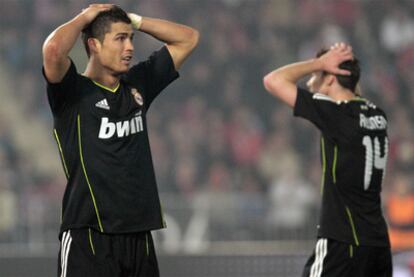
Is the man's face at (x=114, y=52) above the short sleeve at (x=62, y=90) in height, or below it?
above

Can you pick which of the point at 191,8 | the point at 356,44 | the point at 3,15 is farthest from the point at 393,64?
the point at 3,15

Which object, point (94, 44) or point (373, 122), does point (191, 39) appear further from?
point (373, 122)

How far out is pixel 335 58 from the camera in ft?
22.2

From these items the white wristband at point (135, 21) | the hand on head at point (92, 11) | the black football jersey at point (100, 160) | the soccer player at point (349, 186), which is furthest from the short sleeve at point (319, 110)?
the hand on head at point (92, 11)

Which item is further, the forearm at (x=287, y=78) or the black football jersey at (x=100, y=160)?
the forearm at (x=287, y=78)

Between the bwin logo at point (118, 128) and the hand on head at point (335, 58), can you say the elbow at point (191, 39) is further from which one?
the hand on head at point (335, 58)

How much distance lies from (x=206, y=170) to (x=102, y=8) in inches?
318

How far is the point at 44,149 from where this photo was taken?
14.1 metres

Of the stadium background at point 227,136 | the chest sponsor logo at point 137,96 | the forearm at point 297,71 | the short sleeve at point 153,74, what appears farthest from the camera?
the stadium background at point 227,136

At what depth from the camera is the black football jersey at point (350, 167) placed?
253 inches

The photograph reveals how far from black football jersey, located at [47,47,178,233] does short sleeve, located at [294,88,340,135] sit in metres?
1.31

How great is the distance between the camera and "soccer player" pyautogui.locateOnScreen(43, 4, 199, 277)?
555cm

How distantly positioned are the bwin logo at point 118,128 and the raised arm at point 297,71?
135 centimetres

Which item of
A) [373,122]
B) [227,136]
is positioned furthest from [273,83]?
[227,136]
